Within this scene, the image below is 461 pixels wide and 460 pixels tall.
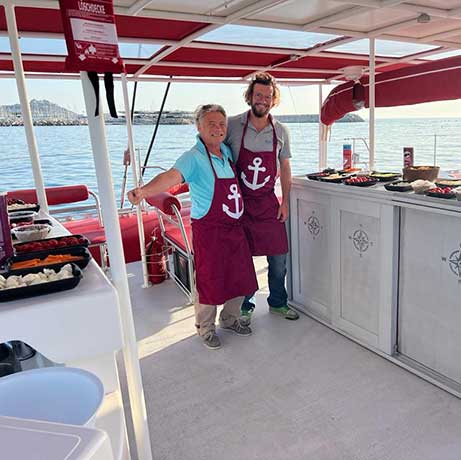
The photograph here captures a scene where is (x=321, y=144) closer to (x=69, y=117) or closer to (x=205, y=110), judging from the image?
(x=69, y=117)

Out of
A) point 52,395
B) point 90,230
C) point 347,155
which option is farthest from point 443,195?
point 90,230

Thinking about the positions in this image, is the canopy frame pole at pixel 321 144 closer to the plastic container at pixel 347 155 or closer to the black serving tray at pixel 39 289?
the plastic container at pixel 347 155

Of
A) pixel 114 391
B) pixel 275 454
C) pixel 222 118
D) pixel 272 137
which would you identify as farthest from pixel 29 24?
pixel 275 454

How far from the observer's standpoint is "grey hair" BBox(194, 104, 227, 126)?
2492 mm

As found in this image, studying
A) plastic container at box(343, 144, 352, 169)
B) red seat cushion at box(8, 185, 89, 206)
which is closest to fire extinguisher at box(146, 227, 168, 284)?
red seat cushion at box(8, 185, 89, 206)

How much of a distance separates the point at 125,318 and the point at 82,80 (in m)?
0.78

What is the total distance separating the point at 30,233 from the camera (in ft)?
6.56

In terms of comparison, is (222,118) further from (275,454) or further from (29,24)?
(275,454)

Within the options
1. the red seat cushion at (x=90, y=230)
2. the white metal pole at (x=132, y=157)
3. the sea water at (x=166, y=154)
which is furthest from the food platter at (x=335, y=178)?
the sea water at (x=166, y=154)

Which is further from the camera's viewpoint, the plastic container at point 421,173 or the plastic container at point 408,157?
the plastic container at point 408,157

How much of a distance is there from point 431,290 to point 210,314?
1309 millimetres

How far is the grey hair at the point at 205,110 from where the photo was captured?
249 centimetres

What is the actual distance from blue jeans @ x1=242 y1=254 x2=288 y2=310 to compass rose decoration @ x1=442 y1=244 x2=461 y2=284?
116cm

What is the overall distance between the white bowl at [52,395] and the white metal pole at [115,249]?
0.53m
